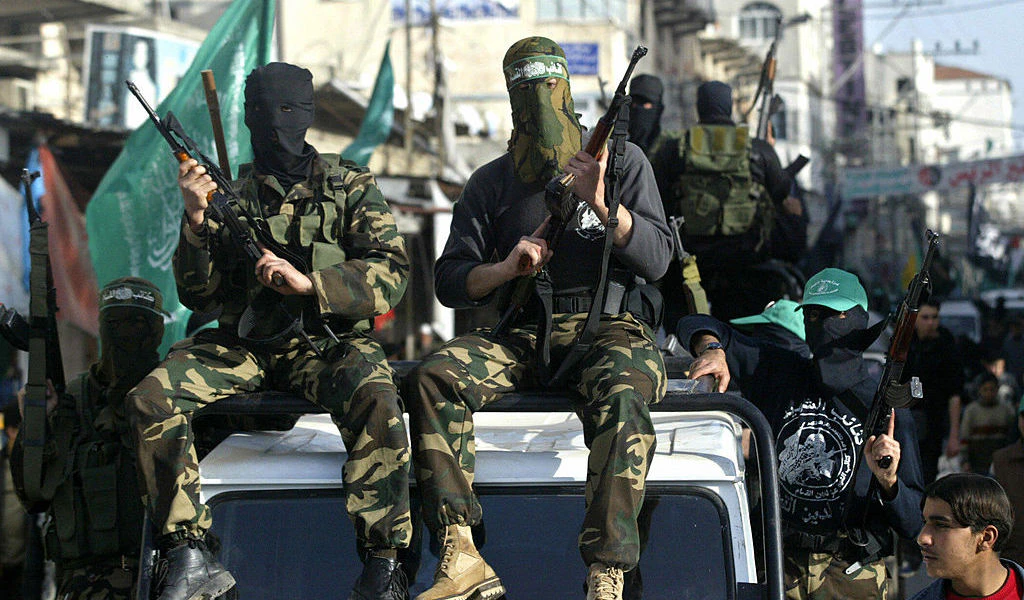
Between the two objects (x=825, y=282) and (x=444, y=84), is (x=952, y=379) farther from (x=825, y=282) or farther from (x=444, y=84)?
A: (x=444, y=84)

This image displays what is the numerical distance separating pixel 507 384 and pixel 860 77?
260 ft

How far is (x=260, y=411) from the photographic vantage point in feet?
11.3

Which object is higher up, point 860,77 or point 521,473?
point 860,77

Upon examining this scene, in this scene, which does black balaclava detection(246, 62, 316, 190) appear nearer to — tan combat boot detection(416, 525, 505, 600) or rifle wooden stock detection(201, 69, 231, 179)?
rifle wooden stock detection(201, 69, 231, 179)

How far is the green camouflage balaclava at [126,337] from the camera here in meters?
4.20

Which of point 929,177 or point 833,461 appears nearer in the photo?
point 833,461

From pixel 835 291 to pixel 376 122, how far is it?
6.39m

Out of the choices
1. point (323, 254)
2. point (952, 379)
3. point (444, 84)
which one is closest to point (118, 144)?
point (444, 84)

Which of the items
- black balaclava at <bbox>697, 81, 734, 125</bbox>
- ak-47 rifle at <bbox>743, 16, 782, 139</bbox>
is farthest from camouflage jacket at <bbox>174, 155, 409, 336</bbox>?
ak-47 rifle at <bbox>743, 16, 782, 139</bbox>

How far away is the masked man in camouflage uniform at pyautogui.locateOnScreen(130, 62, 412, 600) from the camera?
316cm

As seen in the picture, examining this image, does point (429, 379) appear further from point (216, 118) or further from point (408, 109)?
point (408, 109)

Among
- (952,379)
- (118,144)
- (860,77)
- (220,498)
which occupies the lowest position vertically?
(952,379)

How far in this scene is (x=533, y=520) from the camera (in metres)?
3.22

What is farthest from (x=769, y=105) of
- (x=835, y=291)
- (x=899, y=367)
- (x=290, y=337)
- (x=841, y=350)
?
(x=290, y=337)
